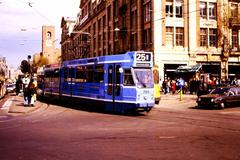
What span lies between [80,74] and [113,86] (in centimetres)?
481

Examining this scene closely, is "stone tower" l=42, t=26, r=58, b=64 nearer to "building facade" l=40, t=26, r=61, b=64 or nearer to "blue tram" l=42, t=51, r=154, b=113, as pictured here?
"building facade" l=40, t=26, r=61, b=64

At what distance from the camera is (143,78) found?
19.9 metres

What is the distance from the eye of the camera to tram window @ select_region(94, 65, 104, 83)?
71.9 ft

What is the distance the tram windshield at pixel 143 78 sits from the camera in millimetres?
19703

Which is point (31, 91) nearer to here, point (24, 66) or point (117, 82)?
point (117, 82)

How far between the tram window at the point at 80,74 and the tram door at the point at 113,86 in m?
3.42

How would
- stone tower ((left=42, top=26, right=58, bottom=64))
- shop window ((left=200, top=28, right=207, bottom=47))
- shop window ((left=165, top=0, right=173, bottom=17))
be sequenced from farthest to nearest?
stone tower ((left=42, top=26, right=58, bottom=64))
shop window ((left=200, top=28, right=207, bottom=47))
shop window ((left=165, top=0, right=173, bottom=17))

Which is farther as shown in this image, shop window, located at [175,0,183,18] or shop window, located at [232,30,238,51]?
shop window, located at [232,30,238,51]

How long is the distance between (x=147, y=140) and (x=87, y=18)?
63449 mm

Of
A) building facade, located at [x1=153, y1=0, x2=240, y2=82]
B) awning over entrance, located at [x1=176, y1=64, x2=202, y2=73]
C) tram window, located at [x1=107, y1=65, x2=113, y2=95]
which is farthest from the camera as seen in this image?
building facade, located at [x1=153, y1=0, x2=240, y2=82]

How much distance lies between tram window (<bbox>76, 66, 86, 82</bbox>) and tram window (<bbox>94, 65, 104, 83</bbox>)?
1.70m

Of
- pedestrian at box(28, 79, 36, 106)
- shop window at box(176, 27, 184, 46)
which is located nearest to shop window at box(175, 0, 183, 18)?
shop window at box(176, 27, 184, 46)

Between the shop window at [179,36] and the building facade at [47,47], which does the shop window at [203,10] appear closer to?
the shop window at [179,36]

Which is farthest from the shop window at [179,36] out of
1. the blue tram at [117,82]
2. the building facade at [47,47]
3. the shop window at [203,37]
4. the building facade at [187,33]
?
the building facade at [47,47]
